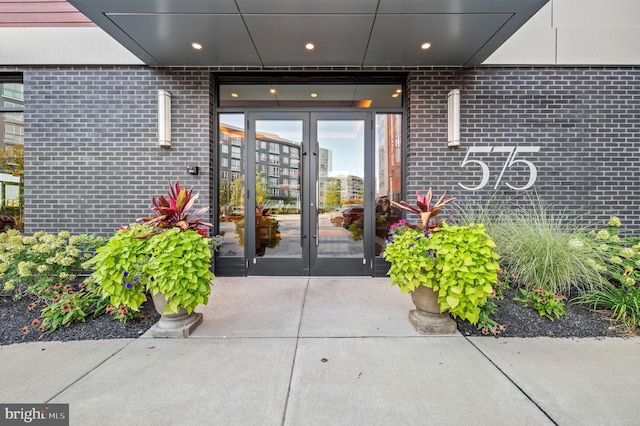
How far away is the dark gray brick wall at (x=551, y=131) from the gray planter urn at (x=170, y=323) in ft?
10.9

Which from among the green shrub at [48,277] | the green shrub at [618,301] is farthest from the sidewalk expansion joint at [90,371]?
the green shrub at [618,301]

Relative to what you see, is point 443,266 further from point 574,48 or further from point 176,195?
point 574,48

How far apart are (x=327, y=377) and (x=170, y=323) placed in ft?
4.98

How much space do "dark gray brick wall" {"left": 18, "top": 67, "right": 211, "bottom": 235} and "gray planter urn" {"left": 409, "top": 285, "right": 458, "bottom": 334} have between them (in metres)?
3.23

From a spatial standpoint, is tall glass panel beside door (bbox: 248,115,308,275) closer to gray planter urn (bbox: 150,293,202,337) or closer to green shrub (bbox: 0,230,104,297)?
gray planter urn (bbox: 150,293,202,337)

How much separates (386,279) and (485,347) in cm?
190

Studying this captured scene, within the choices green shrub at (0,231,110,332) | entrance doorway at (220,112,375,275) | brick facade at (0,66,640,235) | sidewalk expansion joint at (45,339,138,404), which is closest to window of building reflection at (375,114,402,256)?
entrance doorway at (220,112,375,275)

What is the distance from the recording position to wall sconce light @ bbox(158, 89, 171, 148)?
3.98 meters

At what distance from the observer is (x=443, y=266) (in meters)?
2.26

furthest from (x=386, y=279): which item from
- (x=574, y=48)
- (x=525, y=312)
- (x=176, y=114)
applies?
(x=574, y=48)

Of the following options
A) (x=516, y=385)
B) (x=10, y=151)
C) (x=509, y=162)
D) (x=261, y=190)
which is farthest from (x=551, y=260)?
(x=10, y=151)

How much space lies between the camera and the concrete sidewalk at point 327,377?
1.52 m

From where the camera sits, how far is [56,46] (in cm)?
399

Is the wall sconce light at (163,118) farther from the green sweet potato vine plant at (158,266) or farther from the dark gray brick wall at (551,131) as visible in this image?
the dark gray brick wall at (551,131)
